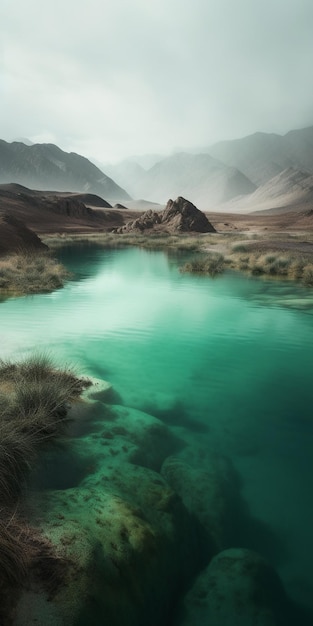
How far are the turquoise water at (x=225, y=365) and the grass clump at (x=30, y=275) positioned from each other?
3.14 ft

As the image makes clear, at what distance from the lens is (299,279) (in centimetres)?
2339

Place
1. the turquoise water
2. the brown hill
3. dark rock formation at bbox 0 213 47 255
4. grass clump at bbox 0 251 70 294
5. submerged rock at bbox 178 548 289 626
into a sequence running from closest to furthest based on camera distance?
submerged rock at bbox 178 548 289 626 < the turquoise water < grass clump at bbox 0 251 70 294 < dark rock formation at bbox 0 213 47 255 < the brown hill

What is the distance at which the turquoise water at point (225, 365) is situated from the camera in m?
A: 5.44

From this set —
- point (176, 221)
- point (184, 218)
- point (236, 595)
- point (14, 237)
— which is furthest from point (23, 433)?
point (176, 221)

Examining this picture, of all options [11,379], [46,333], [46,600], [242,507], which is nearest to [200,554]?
[242,507]

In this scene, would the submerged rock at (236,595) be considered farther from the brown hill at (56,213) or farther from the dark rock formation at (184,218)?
the brown hill at (56,213)

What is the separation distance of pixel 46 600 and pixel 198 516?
2213 millimetres

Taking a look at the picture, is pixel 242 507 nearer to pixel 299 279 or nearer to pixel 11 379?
pixel 11 379

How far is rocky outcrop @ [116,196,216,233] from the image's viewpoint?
64.0 meters

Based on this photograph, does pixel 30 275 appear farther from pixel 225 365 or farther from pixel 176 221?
pixel 176 221

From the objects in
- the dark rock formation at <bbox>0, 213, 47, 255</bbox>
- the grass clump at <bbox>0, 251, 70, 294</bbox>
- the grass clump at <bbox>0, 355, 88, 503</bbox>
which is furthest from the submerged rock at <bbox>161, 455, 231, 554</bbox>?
the dark rock formation at <bbox>0, 213, 47, 255</bbox>

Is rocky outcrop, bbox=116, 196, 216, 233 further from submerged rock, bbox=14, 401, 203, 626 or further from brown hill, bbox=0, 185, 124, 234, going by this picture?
submerged rock, bbox=14, 401, 203, 626

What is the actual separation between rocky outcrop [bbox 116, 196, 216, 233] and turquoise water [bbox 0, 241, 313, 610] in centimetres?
4376

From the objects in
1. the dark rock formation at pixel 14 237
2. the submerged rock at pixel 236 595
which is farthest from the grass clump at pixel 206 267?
the submerged rock at pixel 236 595
